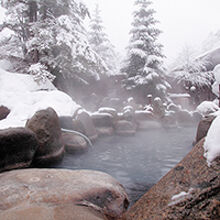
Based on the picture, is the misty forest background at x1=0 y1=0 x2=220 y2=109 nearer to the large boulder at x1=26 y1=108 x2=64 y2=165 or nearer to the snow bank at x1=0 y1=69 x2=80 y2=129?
the snow bank at x1=0 y1=69 x2=80 y2=129

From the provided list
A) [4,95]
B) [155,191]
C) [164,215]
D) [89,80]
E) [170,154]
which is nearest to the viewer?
[164,215]

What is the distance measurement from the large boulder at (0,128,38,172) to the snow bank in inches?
64.7

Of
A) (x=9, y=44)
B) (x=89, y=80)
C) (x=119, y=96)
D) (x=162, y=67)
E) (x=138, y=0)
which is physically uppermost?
(x=138, y=0)

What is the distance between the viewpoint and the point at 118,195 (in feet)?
7.57

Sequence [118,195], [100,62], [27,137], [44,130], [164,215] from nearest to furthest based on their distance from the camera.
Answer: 1. [164,215]
2. [118,195]
3. [27,137]
4. [44,130]
5. [100,62]

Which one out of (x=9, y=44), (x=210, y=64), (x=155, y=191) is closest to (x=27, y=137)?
(x=155, y=191)

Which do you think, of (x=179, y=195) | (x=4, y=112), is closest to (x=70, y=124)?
(x=4, y=112)

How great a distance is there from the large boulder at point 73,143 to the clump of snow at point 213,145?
15.1ft

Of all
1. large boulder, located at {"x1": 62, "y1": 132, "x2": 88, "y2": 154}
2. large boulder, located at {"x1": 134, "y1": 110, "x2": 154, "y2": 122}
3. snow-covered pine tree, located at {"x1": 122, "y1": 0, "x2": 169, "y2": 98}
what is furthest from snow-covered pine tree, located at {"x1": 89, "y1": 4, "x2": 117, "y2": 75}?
large boulder, located at {"x1": 62, "y1": 132, "x2": 88, "y2": 154}

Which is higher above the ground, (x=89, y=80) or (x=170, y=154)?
(x=89, y=80)

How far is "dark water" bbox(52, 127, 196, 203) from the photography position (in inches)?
160

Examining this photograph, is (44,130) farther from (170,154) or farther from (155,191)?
(170,154)

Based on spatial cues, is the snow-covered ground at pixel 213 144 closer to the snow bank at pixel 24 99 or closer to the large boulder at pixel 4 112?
the snow bank at pixel 24 99

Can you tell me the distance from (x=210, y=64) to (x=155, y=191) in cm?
2132
